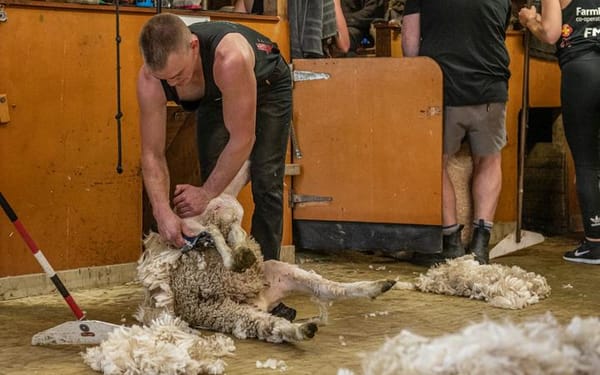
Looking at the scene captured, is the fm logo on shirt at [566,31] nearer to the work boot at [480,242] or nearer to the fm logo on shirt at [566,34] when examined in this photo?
the fm logo on shirt at [566,34]

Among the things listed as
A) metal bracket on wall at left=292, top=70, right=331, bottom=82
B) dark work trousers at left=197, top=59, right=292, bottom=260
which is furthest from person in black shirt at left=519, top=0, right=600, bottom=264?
dark work trousers at left=197, top=59, right=292, bottom=260

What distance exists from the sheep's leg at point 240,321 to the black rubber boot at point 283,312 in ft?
0.64

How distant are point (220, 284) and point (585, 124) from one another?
2.68m

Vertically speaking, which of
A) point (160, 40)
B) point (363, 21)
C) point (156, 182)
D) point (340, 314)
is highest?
point (363, 21)

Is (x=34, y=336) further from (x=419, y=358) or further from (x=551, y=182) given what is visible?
(x=551, y=182)

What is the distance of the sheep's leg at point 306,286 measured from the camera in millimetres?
3586

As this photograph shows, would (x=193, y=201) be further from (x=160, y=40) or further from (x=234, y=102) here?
(x=160, y=40)

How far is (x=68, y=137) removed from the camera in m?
4.66

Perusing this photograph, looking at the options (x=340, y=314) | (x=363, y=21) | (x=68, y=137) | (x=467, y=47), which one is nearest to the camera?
(x=340, y=314)

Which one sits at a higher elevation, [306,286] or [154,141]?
[154,141]

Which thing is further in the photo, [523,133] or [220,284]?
[523,133]

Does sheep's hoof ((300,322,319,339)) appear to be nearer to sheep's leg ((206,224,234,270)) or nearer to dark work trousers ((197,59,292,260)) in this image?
sheep's leg ((206,224,234,270))

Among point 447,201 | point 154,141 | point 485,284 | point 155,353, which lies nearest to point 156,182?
point 154,141

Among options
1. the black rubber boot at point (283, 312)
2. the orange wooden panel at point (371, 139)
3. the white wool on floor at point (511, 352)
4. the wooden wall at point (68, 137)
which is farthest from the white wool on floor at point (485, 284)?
the white wool on floor at point (511, 352)
